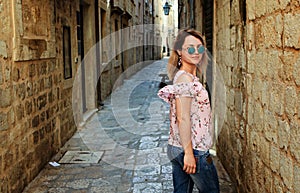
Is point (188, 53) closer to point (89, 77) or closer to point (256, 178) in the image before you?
point (256, 178)

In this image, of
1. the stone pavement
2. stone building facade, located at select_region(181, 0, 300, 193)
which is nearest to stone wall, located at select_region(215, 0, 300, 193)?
stone building facade, located at select_region(181, 0, 300, 193)

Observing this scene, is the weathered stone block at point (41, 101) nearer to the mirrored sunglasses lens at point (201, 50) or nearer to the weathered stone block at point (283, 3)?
the mirrored sunglasses lens at point (201, 50)

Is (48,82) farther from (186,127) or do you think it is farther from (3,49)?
(186,127)

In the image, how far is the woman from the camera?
250cm

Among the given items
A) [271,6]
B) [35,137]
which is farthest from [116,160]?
[271,6]

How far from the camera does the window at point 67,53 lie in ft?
20.7

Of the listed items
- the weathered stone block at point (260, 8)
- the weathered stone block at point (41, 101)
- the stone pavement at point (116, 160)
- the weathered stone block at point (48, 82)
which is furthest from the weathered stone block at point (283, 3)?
the weathered stone block at point (48, 82)

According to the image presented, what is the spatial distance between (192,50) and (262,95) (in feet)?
2.40

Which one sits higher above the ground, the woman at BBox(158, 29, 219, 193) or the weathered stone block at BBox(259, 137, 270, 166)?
the woman at BBox(158, 29, 219, 193)

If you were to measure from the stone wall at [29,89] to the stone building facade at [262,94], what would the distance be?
219cm

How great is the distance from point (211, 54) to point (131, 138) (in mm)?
1887

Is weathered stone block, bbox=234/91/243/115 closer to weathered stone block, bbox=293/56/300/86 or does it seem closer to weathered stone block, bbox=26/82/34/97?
weathered stone block, bbox=293/56/300/86

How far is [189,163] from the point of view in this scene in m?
2.52

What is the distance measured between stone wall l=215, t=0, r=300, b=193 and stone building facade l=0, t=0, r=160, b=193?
2189 mm
